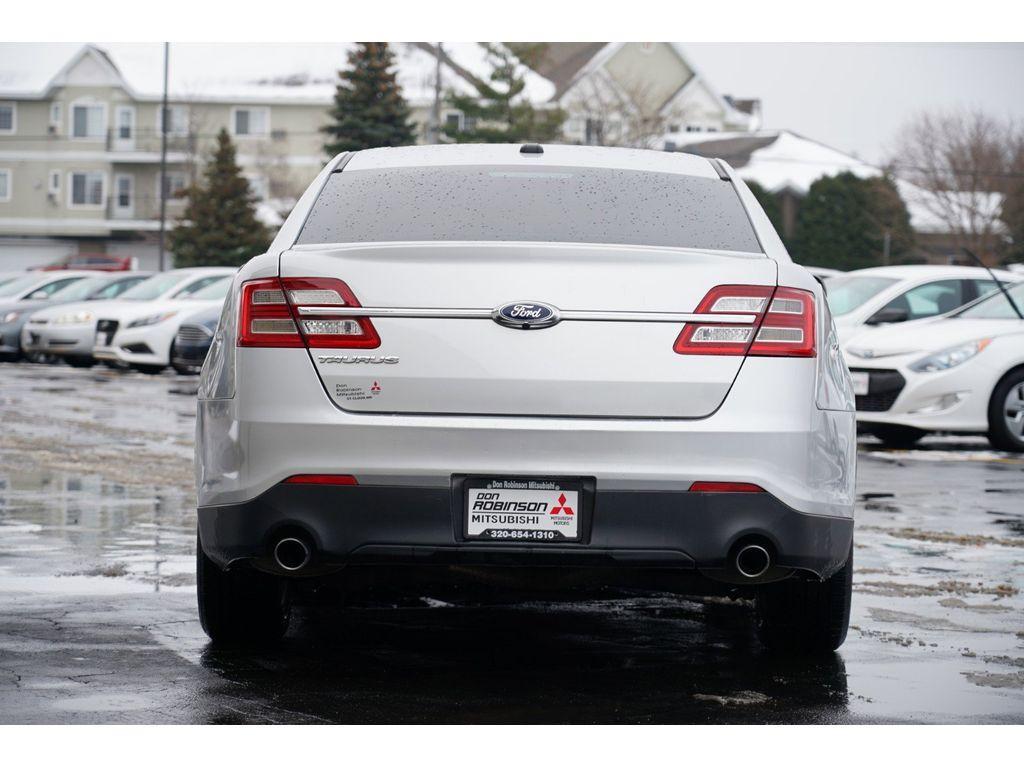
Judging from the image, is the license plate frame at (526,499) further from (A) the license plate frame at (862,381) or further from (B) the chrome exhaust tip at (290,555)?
(A) the license plate frame at (862,381)

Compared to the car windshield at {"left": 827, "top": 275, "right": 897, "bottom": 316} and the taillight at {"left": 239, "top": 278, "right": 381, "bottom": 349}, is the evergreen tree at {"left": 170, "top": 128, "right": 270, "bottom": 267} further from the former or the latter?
the taillight at {"left": 239, "top": 278, "right": 381, "bottom": 349}

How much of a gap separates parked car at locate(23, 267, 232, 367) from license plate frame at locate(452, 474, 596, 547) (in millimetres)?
20122

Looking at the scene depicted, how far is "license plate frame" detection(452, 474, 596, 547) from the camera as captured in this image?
4719 mm

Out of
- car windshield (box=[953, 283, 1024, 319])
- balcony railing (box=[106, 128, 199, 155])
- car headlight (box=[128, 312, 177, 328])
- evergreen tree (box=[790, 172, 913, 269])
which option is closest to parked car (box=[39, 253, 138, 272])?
balcony railing (box=[106, 128, 199, 155])

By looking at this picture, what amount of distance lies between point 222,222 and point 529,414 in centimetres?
6046

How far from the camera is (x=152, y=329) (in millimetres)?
23297

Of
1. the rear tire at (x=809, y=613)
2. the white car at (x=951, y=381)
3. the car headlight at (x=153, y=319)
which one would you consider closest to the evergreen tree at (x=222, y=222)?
the car headlight at (x=153, y=319)

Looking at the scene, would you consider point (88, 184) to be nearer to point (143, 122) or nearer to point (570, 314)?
point (143, 122)

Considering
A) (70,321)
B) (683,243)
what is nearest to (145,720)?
(683,243)

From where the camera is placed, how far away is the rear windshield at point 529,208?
520cm

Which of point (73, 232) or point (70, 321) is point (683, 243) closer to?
point (70, 321)

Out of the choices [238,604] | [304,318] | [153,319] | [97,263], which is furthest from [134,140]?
[304,318]

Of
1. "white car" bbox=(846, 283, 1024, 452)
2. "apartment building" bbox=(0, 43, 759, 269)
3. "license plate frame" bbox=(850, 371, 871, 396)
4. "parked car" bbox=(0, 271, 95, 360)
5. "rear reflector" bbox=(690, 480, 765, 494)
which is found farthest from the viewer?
"apartment building" bbox=(0, 43, 759, 269)

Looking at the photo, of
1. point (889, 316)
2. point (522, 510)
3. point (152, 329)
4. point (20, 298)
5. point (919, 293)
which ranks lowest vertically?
point (522, 510)
